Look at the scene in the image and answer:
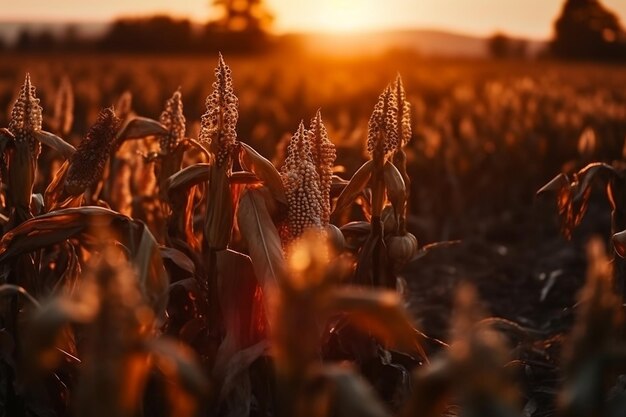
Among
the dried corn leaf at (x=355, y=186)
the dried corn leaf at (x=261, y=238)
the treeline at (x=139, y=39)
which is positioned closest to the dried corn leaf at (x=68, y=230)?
the dried corn leaf at (x=261, y=238)

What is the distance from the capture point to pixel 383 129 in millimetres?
2982

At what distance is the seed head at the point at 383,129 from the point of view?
2.98 m

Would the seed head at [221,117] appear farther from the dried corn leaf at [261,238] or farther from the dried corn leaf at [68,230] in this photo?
the dried corn leaf at [68,230]

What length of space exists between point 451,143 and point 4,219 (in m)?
6.47

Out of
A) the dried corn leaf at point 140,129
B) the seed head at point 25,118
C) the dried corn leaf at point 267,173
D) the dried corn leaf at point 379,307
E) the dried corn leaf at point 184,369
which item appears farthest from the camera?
the dried corn leaf at point 140,129

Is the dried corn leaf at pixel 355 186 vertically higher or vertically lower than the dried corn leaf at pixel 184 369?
lower

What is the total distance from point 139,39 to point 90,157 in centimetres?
6878

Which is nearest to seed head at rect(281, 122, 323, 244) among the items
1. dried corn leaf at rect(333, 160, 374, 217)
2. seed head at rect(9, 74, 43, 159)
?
dried corn leaf at rect(333, 160, 374, 217)

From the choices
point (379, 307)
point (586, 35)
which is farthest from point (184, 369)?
point (586, 35)

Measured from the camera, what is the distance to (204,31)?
255 ft

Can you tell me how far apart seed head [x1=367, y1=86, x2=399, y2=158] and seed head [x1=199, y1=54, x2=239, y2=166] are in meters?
0.53

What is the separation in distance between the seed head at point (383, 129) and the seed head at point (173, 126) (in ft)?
2.64

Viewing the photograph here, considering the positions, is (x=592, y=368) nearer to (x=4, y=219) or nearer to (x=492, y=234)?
(x=4, y=219)

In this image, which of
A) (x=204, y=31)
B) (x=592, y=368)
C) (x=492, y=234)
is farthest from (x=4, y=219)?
(x=204, y=31)
